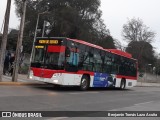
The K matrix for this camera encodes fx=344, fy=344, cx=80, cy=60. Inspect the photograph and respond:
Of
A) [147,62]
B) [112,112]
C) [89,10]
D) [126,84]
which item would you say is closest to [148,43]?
[147,62]

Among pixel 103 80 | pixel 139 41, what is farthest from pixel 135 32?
pixel 103 80

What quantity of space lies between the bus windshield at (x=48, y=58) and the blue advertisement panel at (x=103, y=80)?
14.8ft

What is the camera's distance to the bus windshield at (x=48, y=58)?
1994 cm

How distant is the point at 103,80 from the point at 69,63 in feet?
17.7

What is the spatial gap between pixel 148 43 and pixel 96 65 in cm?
6535

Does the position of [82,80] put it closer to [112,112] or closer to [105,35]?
[112,112]

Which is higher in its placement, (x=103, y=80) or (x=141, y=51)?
(x=141, y=51)

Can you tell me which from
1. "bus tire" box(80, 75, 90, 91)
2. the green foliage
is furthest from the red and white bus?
the green foliage

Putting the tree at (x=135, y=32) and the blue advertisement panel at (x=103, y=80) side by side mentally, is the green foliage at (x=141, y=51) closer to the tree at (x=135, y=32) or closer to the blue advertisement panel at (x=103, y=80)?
the tree at (x=135, y=32)

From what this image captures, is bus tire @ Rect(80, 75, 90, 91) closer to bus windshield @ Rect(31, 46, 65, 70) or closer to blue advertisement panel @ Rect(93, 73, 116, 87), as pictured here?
blue advertisement panel @ Rect(93, 73, 116, 87)

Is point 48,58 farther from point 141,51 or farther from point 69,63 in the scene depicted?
point 141,51

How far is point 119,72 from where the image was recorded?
2836 centimetres

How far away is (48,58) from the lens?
20391mm

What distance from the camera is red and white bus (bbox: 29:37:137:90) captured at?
20.0 meters
